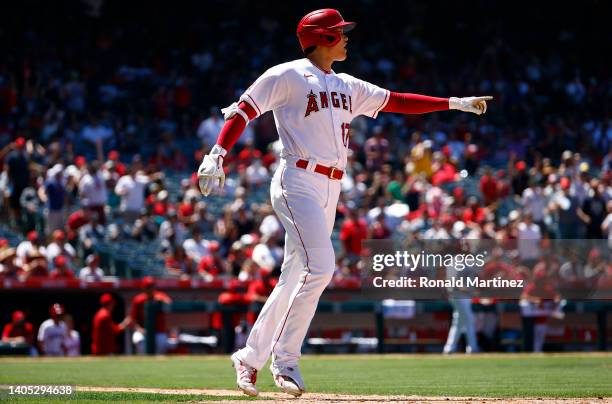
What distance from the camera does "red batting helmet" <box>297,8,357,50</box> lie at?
7.17 metres

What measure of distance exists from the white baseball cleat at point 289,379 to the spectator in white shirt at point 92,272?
9.20 m

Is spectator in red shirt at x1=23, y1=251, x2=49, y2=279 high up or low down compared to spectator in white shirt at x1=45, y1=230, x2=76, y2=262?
down

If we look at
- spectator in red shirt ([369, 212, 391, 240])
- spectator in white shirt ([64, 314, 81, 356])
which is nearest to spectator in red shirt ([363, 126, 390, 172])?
spectator in red shirt ([369, 212, 391, 240])

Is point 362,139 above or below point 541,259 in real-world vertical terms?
above

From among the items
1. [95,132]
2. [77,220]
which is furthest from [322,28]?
[95,132]

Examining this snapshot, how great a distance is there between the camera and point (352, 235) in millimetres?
17438

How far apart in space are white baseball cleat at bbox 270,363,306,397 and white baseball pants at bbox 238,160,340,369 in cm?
4

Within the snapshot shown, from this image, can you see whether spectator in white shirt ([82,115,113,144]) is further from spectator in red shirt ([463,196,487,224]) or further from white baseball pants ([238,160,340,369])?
white baseball pants ([238,160,340,369])

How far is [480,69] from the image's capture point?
90.8ft

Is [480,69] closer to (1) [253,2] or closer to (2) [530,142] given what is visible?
(2) [530,142]

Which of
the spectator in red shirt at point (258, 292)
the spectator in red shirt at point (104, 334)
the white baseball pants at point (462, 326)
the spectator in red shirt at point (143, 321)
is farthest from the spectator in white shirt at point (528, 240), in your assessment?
the spectator in red shirt at point (104, 334)

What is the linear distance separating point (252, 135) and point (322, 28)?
48.5 feet

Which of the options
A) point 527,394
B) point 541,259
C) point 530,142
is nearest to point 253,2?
point 530,142

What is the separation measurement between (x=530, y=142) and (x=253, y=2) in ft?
25.3
